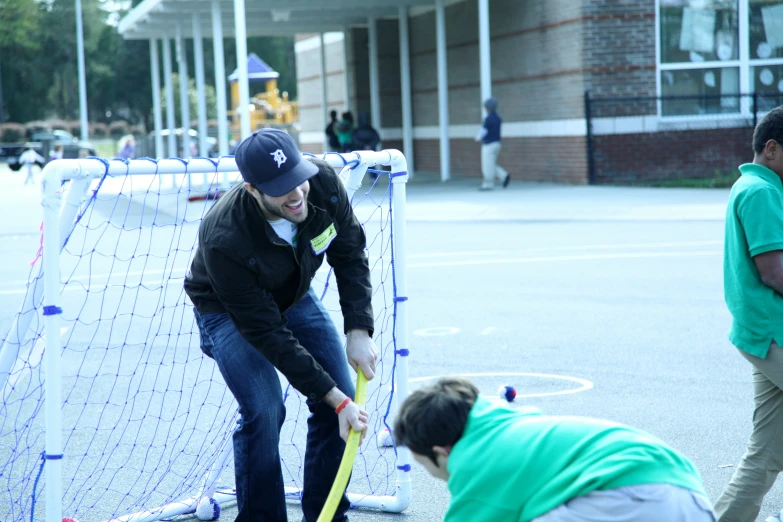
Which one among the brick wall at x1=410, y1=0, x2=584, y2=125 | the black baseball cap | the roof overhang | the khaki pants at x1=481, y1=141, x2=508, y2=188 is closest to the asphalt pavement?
the black baseball cap

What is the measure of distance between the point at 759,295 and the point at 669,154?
1911cm

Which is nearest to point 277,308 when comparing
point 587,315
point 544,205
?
point 587,315

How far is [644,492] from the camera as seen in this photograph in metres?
2.68

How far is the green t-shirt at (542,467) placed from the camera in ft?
8.86

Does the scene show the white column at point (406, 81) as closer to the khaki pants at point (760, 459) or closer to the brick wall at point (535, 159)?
the brick wall at point (535, 159)

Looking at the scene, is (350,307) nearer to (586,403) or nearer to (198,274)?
(198,274)

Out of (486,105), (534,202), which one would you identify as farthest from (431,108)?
(534,202)

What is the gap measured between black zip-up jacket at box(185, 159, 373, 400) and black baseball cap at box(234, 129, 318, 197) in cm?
22

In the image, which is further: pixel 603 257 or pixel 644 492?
pixel 603 257

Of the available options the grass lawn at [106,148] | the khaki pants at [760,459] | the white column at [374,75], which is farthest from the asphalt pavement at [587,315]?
the grass lawn at [106,148]

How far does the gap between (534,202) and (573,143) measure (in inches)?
143

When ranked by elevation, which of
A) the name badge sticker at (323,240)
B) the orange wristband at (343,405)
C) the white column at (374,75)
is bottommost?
the orange wristband at (343,405)

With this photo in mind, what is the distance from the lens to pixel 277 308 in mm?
3818

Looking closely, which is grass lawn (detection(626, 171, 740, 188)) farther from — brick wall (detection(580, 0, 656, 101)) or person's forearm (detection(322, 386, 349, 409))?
person's forearm (detection(322, 386, 349, 409))
